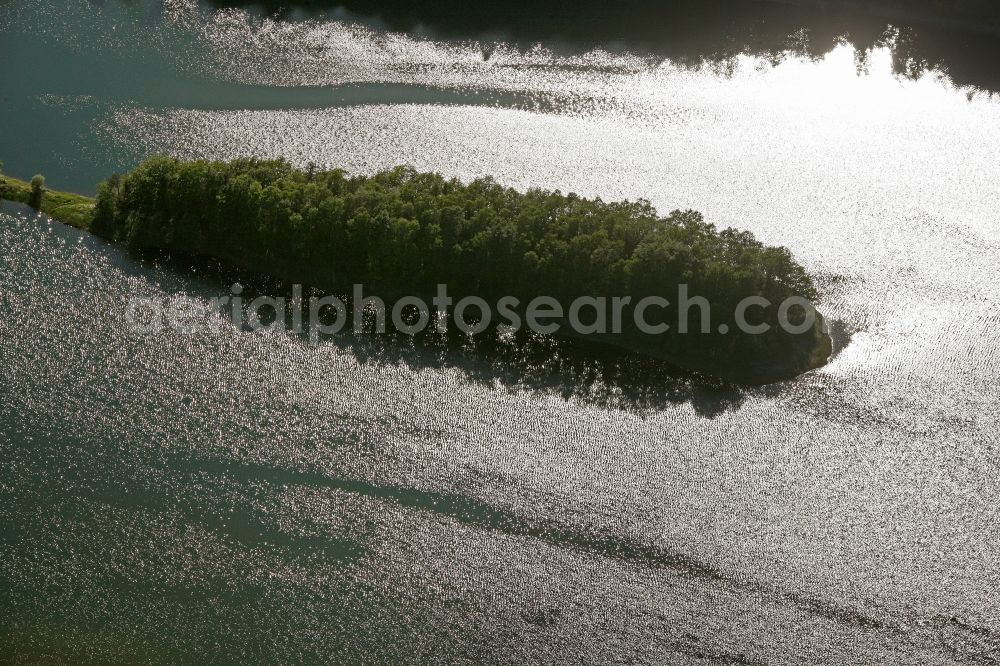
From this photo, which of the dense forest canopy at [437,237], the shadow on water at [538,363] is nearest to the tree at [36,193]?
the dense forest canopy at [437,237]

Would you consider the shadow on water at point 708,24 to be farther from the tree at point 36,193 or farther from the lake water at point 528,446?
the tree at point 36,193

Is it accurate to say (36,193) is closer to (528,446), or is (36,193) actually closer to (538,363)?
(538,363)

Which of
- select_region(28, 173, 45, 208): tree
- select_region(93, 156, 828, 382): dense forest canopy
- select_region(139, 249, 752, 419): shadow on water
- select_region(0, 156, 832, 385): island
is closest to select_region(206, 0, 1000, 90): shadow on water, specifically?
select_region(0, 156, 832, 385): island

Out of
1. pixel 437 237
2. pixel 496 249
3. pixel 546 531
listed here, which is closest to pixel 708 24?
pixel 496 249

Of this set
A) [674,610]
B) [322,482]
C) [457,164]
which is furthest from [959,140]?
[322,482]

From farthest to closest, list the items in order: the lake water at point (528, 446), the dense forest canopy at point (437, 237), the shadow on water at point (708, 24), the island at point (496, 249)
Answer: the shadow on water at point (708, 24) → the dense forest canopy at point (437, 237) → the island at point (496, 249) → the lake water at point (528, 446)

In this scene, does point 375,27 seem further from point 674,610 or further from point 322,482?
point 674,610
